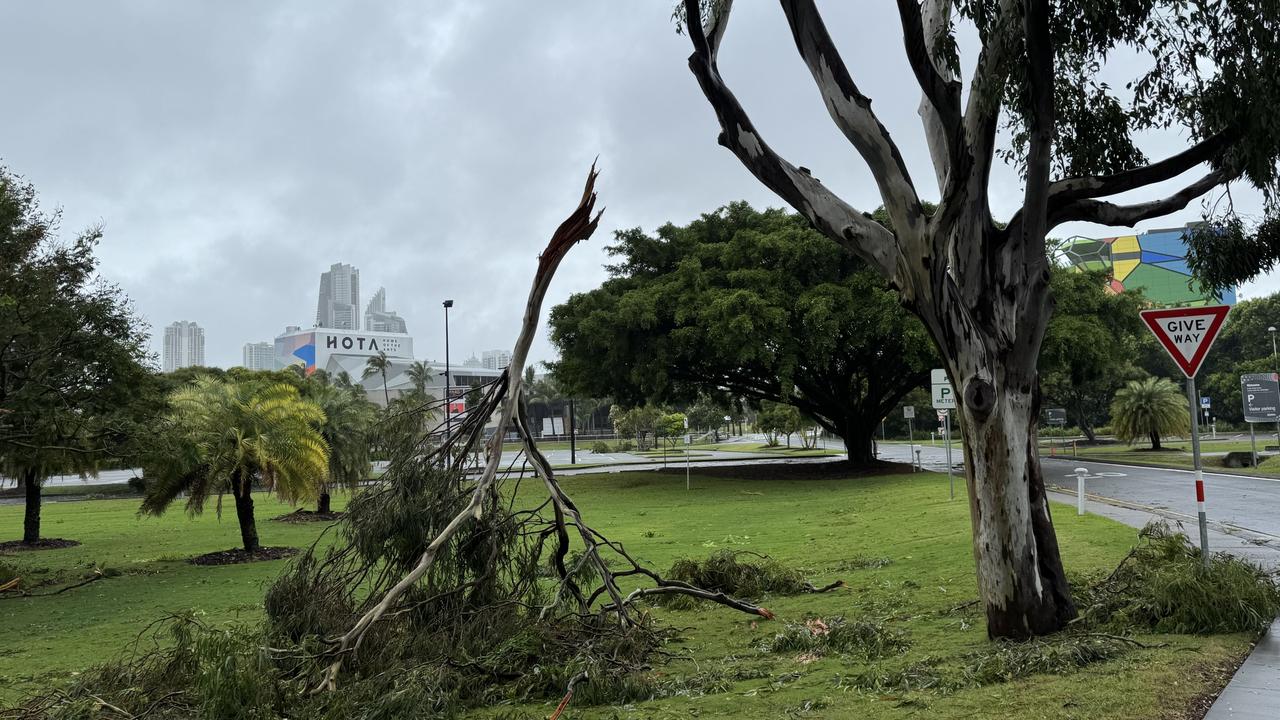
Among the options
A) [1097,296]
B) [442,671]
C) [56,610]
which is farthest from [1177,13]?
[1097,296]

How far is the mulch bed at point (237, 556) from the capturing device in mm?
17359

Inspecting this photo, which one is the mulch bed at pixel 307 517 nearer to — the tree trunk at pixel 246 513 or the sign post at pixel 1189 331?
the tree trunk at pixel 246 513

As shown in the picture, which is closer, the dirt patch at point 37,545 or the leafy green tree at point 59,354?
the leafy green tree at point 59,354

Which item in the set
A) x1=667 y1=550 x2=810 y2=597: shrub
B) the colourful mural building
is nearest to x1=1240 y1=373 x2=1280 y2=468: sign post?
x1=667 y1=550 x2=810 y2=597: shrub

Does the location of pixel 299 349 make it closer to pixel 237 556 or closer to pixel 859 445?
pixel 859 445

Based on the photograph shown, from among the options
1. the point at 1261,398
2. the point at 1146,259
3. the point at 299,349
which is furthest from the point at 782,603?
the point at 299,349

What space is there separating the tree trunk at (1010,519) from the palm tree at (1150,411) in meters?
46.3

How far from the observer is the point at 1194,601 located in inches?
283

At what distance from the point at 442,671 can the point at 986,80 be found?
6505 mm

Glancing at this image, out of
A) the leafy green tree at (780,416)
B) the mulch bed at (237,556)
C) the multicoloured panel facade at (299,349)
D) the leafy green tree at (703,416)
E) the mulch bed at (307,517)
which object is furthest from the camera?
the multicoloured panel facade at (299,349)

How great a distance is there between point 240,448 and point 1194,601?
50.4ft

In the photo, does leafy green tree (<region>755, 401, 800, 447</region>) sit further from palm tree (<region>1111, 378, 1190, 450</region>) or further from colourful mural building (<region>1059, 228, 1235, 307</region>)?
colourful mural building (<region>1059, 228, 1235, 307</region>)

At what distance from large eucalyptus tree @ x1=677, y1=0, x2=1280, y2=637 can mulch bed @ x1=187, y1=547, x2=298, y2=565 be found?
13.9 metres

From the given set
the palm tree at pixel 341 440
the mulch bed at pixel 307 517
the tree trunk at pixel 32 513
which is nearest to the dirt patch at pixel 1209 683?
the palm tree at pixel 341 440
